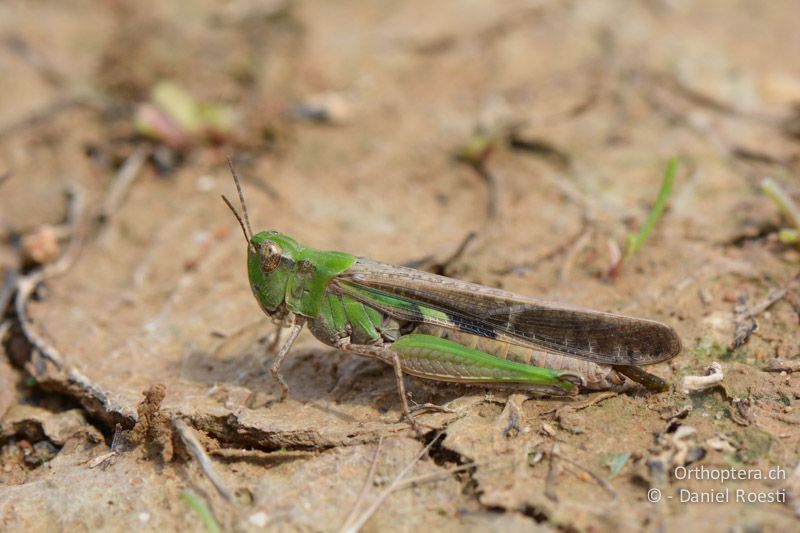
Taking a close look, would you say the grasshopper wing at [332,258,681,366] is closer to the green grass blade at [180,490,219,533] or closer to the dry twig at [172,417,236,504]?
the dry twig at [172,417,236,504]

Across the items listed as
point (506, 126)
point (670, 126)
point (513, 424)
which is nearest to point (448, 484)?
point (513, 424)

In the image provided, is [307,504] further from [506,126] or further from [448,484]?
[506,126]

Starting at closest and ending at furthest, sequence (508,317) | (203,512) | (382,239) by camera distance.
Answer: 1. (203,512)
2. (508,317)
3. (382,239)

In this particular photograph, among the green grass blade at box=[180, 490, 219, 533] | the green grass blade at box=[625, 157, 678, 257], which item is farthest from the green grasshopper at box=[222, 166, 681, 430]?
the green grass blade at box=[625, 157, 678, 257]

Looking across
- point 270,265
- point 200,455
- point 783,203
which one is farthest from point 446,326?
point 783,203

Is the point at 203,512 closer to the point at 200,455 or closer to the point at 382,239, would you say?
the point at 200,455
